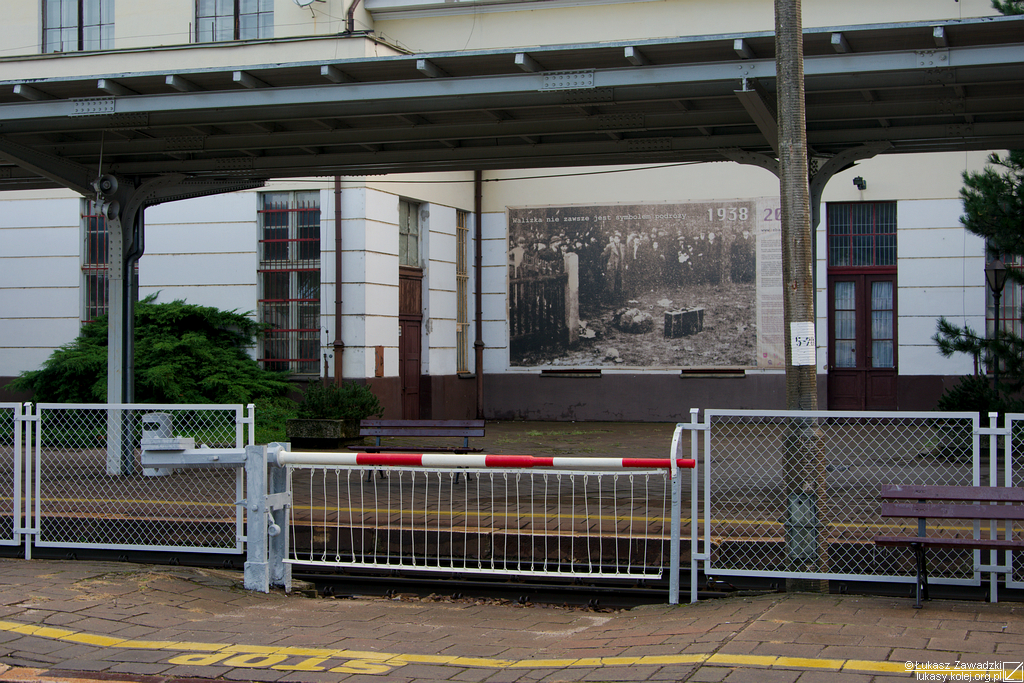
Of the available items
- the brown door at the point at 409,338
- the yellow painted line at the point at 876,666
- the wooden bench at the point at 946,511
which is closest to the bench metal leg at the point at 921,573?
the wooden bench at the point at 946,511

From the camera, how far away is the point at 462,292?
21.3 metres

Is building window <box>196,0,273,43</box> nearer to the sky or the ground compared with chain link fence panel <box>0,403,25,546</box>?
nearer to the sky

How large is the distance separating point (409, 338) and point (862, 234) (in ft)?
30.5

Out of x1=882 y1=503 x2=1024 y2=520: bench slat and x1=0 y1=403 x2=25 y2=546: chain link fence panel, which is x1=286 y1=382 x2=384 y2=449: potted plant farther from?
x1=882 y1=503 x2=1024 y2=520: bench slat

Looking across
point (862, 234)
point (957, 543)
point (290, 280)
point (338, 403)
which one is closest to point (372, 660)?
point (957, 543)

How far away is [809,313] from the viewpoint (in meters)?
7.15

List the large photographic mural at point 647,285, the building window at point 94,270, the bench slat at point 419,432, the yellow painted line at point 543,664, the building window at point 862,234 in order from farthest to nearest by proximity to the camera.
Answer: the large photographic mural at point 647,285 → the building window at point 862,234 → the building window at point 94,270 → the bench slat at point 419,432 → the yellow painted line at point 543,664

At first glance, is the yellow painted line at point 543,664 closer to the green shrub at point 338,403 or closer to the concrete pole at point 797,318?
the concrete pole at point 797,318

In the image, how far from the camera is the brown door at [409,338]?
19.1 metres

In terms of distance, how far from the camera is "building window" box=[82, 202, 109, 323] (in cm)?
1892

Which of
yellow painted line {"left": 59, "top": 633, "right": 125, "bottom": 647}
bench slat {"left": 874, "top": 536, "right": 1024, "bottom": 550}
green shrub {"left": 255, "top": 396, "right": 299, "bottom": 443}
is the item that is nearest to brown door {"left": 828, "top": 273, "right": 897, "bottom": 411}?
green shrub {"left": 255, "top": 396, "right": 299, "bottom": 443}

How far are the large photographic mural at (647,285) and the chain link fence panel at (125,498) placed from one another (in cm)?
999

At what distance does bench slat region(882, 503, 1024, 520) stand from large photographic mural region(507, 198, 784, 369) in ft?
43.3

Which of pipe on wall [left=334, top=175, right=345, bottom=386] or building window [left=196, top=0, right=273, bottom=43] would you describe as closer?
pipe on wall [left=334, top=175, right=345, bottom=386]
